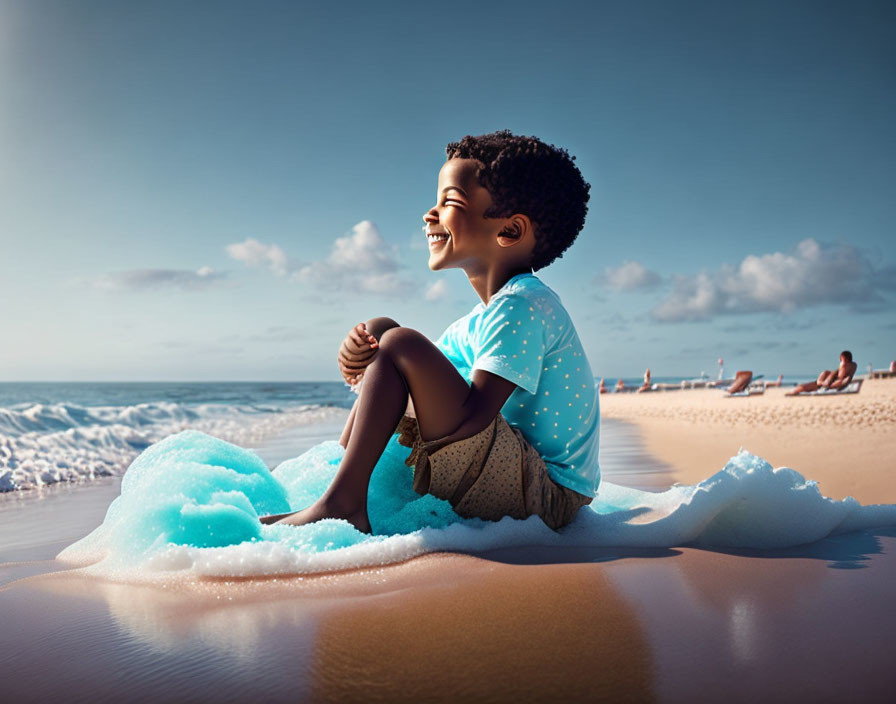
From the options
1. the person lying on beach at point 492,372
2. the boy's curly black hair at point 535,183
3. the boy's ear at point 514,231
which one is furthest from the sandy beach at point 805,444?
the boy's ear at point 514,231

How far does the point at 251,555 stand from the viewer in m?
1.68

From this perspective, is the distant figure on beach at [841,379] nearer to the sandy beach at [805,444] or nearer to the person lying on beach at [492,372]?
the sandy beach at [805,444]

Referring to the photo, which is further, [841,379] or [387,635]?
[841,379]

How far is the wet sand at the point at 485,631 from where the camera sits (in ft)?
3.46

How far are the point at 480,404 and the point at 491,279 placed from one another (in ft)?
1.92

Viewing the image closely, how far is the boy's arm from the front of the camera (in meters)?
1.90

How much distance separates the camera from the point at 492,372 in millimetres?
1923

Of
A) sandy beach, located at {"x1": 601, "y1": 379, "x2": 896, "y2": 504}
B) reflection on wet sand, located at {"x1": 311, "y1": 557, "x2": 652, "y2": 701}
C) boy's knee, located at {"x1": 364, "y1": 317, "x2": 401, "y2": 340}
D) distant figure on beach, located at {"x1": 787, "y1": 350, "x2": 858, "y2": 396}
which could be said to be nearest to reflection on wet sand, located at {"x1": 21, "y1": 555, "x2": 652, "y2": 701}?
reflection on wet sand, located at {"x1": 311, "y1": 557, "x2": 652, "y2": 701}

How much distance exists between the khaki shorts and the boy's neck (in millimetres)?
542

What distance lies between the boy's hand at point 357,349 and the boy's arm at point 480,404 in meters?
0.36

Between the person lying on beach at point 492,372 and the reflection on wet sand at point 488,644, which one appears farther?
the person lying on beach at point 492,372

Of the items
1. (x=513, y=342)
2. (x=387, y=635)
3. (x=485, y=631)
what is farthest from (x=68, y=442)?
(x=485, y=631)

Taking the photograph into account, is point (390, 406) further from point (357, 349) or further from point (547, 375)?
point (547, 375)

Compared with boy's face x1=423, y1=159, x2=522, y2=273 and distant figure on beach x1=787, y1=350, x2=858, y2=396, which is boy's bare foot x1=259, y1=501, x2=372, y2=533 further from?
distant figure on beach x1=787, y1=350, x2=858, y2=396
